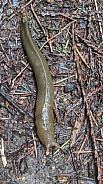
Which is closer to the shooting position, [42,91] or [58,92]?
[42,91]

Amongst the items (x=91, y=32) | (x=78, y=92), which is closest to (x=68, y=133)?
(x=78, y=92)

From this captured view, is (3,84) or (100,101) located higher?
(3,84)

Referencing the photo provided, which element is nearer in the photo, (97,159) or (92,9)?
(97,159)

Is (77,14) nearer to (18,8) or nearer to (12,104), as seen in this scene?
(18,8)
